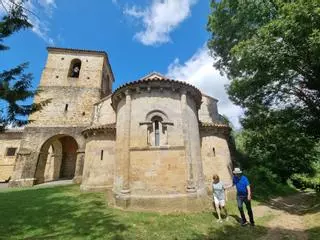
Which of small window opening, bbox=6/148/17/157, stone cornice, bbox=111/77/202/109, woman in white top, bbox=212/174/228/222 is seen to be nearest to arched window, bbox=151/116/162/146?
stone cornice, bbox=111/77/202/109

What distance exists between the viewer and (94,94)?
23.7m

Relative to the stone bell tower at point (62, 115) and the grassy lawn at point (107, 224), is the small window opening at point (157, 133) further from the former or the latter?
the stone bell tower at point (62, 115)

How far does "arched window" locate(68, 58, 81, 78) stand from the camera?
25.4 metres

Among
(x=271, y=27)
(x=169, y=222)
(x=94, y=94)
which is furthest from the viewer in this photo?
(x=94, y=94)

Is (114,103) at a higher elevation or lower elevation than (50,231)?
higher

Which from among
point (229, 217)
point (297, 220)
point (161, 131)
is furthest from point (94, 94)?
point (297, 220)

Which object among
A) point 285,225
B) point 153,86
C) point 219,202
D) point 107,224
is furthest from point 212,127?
point 107,224

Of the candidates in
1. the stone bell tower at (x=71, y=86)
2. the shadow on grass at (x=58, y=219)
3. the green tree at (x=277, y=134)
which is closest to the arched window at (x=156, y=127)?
the shadow on grass at (x=58, y=219)

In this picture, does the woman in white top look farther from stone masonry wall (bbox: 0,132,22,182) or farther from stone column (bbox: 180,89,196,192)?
stone masonry wall (bbox: 0,132,22,182)

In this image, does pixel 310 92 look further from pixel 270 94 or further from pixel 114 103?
pixel 114 103

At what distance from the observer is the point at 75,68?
85.7 ft

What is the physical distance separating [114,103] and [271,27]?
957cm

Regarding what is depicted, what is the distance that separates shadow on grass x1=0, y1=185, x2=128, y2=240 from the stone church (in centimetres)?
147

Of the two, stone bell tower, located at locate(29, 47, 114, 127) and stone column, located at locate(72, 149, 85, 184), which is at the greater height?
stone bell tower, located at locate(29, 47, 114, 127)
